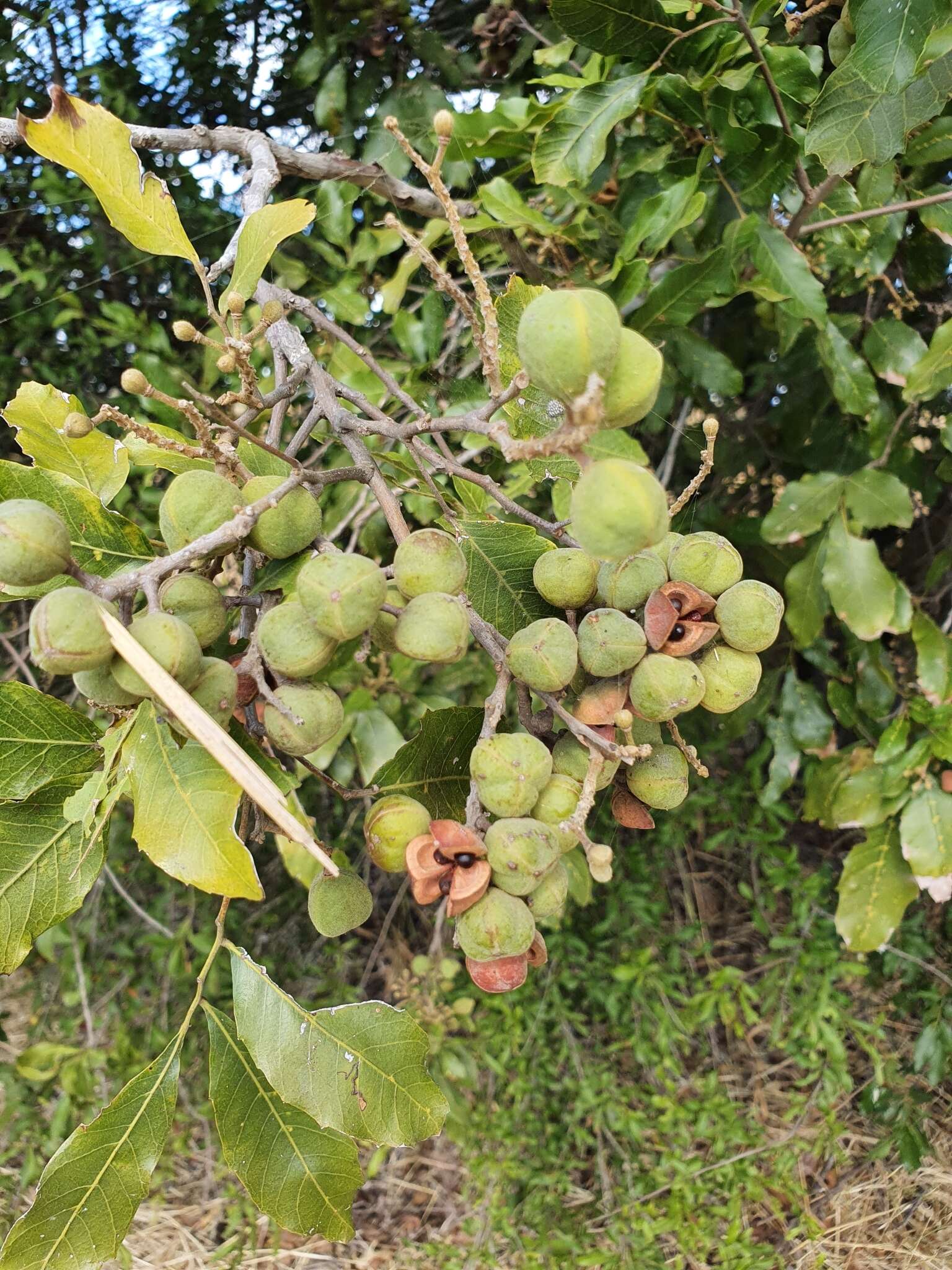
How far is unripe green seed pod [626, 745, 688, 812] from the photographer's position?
30.3 inches

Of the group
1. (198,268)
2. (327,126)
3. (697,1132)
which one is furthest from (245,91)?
(697,1132)

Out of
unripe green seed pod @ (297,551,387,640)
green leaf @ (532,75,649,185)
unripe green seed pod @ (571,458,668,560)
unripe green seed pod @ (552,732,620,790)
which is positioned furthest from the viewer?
green leaf @ (532,75,649,185)

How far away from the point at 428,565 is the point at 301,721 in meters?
0.16

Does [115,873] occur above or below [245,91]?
below

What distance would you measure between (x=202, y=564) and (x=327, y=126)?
137cm

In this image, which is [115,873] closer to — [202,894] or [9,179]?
[202,894]

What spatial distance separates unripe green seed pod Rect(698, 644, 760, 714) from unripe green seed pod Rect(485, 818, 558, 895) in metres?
0.19

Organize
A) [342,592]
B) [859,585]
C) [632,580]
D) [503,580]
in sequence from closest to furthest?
[342,592] → [632,580] → [503,580] → [859,585]

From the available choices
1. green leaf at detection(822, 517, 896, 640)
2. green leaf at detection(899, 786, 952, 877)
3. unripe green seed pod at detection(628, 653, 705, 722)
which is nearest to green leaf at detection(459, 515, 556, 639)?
unripe green seed pod at detection(628, 653, 705, 722)

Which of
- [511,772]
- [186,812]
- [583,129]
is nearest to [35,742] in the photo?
[186,812]

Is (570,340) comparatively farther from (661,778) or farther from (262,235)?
(262,235)

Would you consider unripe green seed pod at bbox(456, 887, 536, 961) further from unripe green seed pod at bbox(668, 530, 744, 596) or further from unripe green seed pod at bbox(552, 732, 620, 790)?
unripe green seed pod at bbox(668, 530, 744, 596)

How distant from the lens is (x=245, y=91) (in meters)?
1.90

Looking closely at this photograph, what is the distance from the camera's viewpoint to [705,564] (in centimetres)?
77
